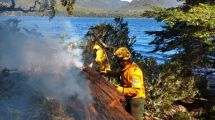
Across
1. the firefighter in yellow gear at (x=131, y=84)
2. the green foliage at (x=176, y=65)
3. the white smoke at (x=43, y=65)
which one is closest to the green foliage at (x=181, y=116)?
the green foliage at (x=176, y=65)

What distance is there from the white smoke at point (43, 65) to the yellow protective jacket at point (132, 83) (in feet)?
2.84

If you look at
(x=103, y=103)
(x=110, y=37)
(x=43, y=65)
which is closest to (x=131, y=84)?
(x=103, y=103)

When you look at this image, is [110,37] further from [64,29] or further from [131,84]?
[131,84]

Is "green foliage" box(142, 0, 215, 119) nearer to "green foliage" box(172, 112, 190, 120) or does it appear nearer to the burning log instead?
"green foliage" box(172, 112, 190, 120)

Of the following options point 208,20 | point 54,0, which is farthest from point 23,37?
point 54,0

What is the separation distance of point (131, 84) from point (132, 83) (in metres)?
0.03

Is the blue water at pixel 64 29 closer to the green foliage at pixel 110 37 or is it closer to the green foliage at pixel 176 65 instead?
the green foliage at pixel 110 37

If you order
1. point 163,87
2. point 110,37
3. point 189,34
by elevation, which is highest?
point 189,34

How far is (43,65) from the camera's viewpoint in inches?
284

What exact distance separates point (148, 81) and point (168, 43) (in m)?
1.83

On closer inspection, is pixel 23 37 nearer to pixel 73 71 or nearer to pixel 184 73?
pixel 73 71

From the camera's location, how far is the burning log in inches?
267

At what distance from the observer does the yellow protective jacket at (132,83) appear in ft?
25.8

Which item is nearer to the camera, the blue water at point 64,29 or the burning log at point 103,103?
the burning log at point 103,103
